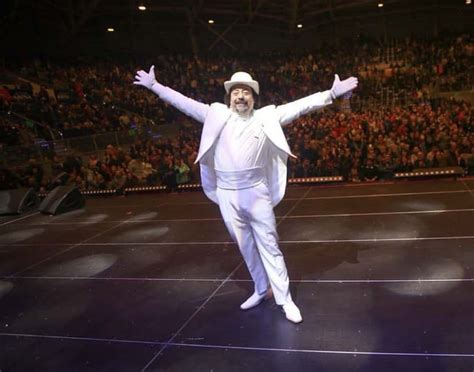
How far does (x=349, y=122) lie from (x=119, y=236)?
27.5 feet

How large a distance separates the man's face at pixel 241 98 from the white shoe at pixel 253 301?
171cm

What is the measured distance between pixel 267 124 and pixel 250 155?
308mm

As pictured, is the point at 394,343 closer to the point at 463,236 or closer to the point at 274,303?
the point at 274,303

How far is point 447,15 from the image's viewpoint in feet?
85.3

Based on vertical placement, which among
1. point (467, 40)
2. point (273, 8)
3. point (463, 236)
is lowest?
point (463, 236)

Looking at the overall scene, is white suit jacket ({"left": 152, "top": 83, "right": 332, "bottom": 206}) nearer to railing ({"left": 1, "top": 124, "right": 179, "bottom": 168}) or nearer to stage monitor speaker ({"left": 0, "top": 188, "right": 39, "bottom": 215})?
stage monitor speaker ({"left": 0, "top": 188, "right": 39, "bottom": 215})

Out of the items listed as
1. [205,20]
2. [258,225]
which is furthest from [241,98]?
[205,20]

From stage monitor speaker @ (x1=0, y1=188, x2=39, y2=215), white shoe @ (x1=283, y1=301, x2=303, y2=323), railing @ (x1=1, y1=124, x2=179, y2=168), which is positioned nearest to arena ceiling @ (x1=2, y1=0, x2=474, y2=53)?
railing @ (x1=1, y1=124, x2=179, y2=168)

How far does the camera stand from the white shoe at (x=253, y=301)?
4.18 metres

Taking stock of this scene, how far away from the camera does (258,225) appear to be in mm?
3854

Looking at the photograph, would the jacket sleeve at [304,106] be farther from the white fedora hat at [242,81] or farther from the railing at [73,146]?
the railing at [73,146]

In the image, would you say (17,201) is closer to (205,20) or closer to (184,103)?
(184,103)

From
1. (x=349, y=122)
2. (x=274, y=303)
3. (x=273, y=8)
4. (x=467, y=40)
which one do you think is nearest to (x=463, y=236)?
(x=274, y=303)

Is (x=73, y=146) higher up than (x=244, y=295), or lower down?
higher up
